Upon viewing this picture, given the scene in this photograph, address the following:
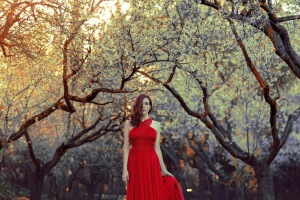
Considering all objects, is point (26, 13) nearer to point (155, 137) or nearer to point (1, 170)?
point (155, 137)

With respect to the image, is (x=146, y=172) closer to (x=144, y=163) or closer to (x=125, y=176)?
(x=144, y=163)

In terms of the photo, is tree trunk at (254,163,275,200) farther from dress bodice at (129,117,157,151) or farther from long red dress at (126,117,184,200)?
dress bodice at (129,117,157,151)

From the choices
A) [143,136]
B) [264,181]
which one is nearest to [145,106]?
[143,136]

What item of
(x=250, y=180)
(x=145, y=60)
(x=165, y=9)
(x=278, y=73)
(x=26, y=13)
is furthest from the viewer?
(x=250, y=180)

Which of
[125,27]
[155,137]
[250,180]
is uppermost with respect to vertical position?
[125,27]

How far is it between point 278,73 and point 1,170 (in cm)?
2672

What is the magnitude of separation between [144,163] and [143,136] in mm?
383

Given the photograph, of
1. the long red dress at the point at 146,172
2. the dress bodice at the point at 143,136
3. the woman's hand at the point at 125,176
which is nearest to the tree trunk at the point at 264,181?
the long red dress at the point at 146,172

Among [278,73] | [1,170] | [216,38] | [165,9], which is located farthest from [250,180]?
[1,170]

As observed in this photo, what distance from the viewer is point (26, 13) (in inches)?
426

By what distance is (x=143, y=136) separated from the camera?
6391 millimetres

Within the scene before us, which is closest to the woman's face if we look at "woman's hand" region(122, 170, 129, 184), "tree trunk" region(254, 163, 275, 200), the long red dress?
the long red dress

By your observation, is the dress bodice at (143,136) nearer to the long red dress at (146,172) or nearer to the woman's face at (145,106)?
the long red dress at (146,172)

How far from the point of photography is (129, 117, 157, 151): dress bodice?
6.39m
